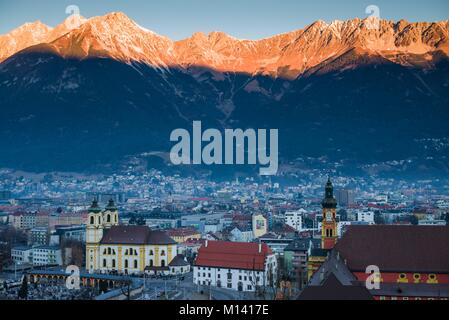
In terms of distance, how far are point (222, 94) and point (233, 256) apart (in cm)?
12723

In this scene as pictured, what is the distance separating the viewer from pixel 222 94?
156 metres

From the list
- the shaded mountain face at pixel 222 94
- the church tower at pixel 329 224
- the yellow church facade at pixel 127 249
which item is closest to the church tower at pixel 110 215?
the yellow church facade at pixel 127 249

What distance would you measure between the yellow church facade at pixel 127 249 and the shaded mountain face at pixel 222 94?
265 ft

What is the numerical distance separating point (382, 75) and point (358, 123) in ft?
43.0

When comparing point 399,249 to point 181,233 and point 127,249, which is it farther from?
point 181,233

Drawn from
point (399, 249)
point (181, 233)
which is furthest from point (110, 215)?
point (399, 249)

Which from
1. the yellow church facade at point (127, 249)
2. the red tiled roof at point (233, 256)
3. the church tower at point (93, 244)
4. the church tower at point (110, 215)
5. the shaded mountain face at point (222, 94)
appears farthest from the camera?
the shaded mountain face at point (222, 94)

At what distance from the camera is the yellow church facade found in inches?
1352

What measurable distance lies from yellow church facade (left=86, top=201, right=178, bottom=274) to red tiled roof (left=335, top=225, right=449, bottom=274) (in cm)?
1258

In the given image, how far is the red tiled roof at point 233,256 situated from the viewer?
94.1 feet

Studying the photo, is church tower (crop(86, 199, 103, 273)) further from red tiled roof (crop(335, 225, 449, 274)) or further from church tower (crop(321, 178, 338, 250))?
red tiled roof (crop(335, 225, 449, 274))

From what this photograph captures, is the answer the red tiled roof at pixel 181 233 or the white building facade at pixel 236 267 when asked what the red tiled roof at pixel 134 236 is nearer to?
the white building facade at pixel 236 267

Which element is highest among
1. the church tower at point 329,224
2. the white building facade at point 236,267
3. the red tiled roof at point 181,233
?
the church tower at point 329,224
